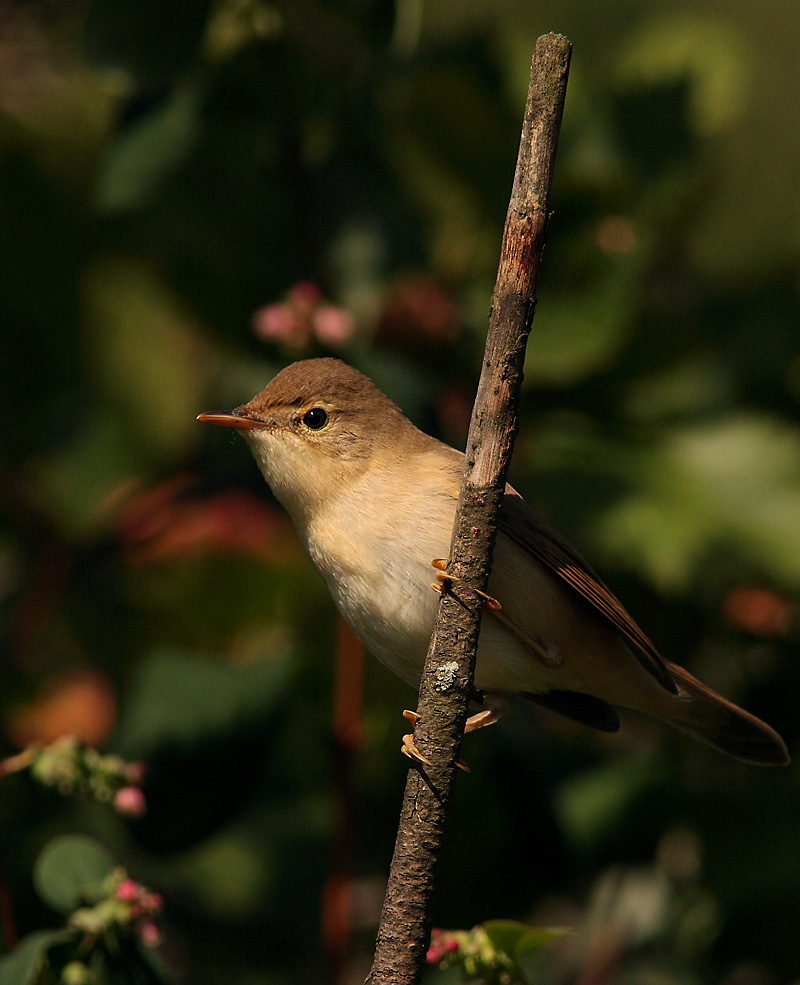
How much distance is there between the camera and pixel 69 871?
2.13 m

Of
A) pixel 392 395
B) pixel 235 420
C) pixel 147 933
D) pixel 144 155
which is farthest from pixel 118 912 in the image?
pixel 144 155

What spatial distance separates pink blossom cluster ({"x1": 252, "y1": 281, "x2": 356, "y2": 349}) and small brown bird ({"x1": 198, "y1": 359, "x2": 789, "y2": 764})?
196 millimetres

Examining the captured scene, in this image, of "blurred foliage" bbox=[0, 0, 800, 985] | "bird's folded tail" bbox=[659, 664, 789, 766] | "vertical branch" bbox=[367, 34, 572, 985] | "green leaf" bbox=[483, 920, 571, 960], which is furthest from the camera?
"blurred foliage" bbox=[0, 0, 800, 985]

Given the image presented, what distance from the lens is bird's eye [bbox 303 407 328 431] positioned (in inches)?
106

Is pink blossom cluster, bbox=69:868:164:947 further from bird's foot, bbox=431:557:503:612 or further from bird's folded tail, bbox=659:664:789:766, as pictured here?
bird's folded tail, bbox=659:664:789:766

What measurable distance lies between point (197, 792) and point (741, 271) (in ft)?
8.07

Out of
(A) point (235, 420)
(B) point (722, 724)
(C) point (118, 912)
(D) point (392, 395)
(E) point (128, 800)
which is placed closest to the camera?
(C) point (118, 912)

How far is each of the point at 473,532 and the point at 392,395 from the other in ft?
3.94

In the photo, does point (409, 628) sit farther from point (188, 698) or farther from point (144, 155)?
point (144, 155)

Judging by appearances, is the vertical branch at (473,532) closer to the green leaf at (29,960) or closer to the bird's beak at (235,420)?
the green leaf at (29,960)

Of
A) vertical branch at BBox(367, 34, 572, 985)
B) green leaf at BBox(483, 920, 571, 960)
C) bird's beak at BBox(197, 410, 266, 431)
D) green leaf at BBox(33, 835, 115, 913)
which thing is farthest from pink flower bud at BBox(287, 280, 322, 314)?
green leaf at BBox(483, 920, 571, 960)

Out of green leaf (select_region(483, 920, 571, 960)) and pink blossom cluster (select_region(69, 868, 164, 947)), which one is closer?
green leaf (select_region(483, 920, 571, 960))

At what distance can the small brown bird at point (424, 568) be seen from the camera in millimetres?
2348

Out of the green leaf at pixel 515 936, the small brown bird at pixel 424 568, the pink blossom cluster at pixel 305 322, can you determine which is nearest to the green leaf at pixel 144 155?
the pink blossom cluster at pixel 305 322
